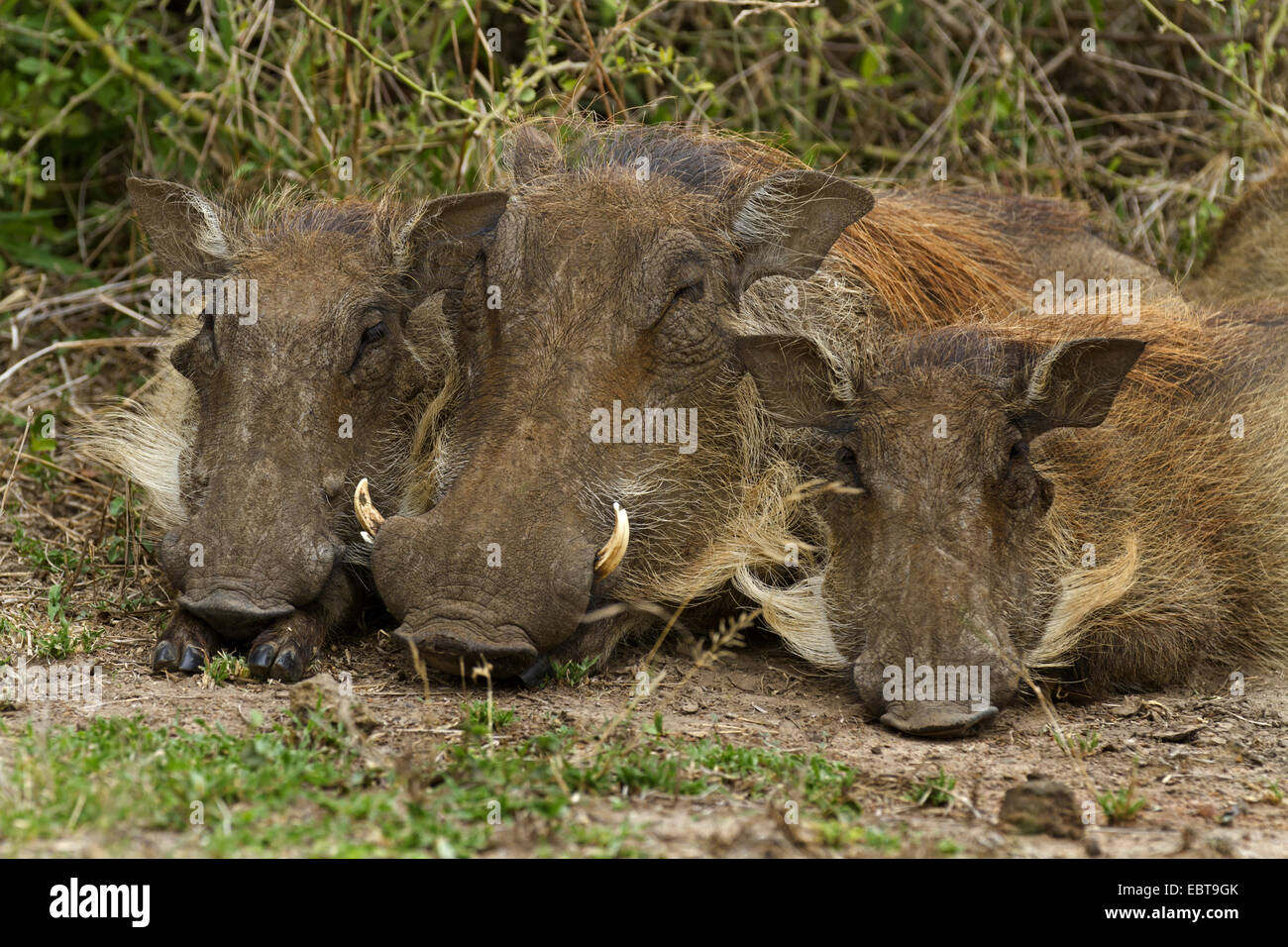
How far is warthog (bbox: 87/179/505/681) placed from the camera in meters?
4.09

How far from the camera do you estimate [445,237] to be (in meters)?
4.56

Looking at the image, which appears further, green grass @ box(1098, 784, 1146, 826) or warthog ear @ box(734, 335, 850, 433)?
warthog ear @ box(734, 335, 850, 433)

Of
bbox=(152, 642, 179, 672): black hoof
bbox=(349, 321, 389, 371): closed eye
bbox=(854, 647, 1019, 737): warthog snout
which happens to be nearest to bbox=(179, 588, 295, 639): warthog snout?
bbox=(152, 642, 179, 672): black hoof

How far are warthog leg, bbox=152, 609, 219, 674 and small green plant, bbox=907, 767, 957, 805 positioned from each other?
6.26 feet

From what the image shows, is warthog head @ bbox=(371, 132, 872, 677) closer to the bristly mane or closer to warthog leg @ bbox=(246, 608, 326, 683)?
the bristly mane

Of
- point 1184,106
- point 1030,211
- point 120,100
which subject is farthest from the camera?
point 1184,106

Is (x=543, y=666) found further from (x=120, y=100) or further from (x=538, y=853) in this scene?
(x=120, y=100)

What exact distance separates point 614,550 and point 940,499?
2.75 feet

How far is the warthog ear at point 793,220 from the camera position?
4.49 meters

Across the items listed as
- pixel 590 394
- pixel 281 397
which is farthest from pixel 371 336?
pixel 590 394

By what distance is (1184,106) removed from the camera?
25.3ft

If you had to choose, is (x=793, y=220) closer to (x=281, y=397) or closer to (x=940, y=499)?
(x=940, y=499)

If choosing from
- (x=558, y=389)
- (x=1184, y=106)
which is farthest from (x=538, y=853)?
(x=1184, y=106)
